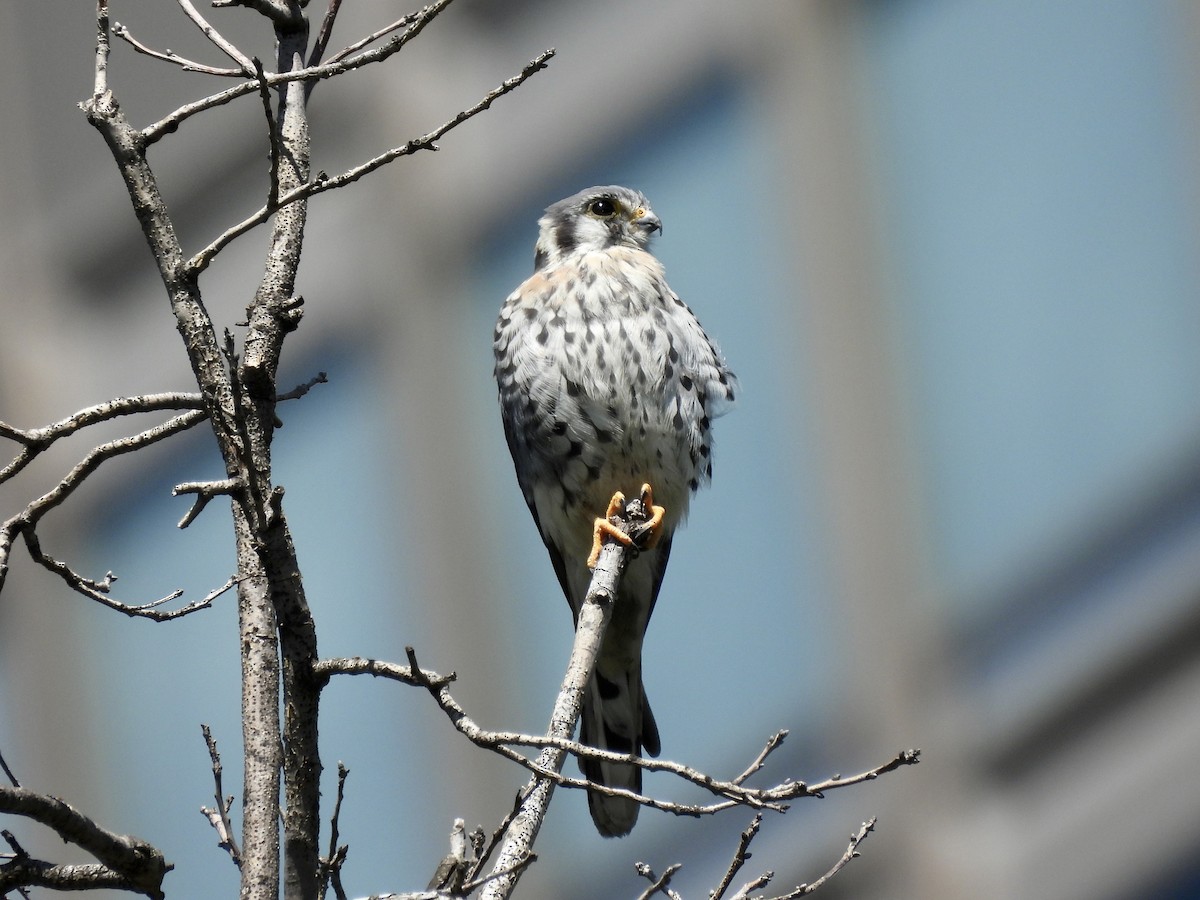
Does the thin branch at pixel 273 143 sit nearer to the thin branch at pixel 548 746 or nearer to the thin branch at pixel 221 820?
the thin branch at pixel 548 746

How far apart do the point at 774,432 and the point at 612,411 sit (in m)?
3.17

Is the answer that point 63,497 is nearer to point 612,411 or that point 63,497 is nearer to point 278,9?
point 278,9

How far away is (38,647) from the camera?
9859mm

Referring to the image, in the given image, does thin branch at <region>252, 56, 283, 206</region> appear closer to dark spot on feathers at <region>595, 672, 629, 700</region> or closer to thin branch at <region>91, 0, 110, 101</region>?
thin branch at <region>91, 0, 110, 101</region>

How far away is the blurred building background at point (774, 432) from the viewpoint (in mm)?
6859

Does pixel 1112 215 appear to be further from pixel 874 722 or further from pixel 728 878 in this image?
pixel 728 878

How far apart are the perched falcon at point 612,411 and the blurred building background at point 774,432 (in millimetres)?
2504

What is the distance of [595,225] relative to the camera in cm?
524

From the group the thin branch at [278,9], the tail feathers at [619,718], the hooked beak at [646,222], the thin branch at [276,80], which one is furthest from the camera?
the hooked beak at [646,222]

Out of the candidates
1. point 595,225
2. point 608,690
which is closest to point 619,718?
point 608,690

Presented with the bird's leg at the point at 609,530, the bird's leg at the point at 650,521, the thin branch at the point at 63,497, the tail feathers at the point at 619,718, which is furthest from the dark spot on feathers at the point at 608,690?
the thin branch at the point at 63,497

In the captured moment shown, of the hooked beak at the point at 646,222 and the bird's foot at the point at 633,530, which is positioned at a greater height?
the hooked beak at the point at 646,222

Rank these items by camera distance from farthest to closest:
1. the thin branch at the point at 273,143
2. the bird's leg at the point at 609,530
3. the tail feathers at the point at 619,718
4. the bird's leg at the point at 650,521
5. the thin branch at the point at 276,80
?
1. the tail feathers at the point at 619,718
2. the bird's leg at the point at 650,521
3. the bird's leg at the point at 609,530
4. the thin branch at the point at 276,80
5. the thin branch at the point at 273,143

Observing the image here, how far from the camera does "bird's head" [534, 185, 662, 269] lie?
204 inches
